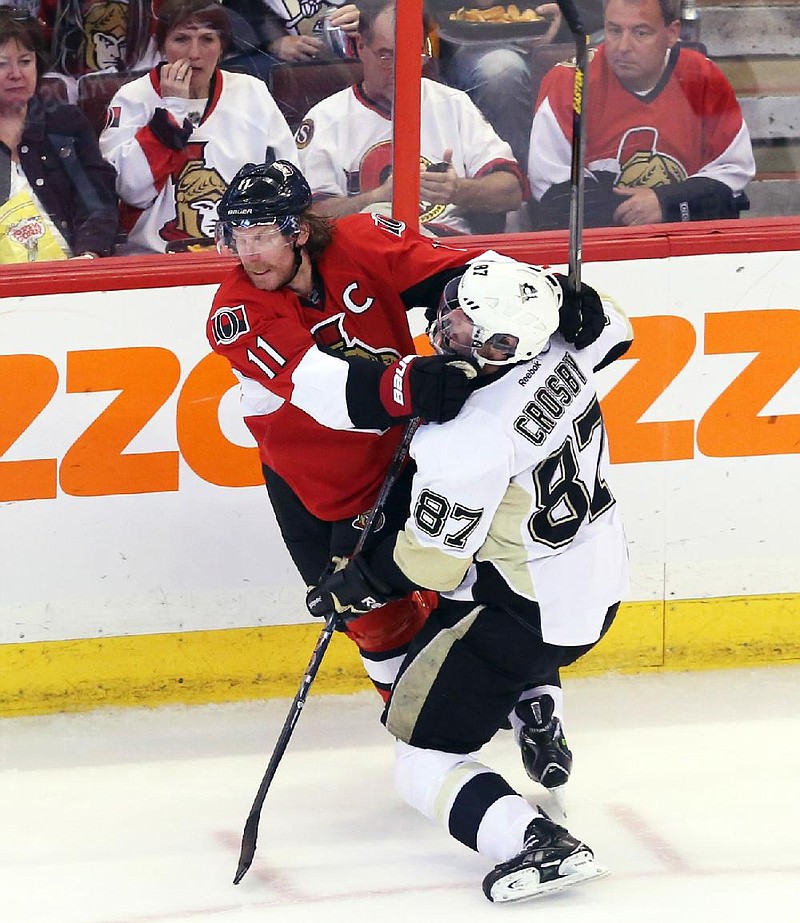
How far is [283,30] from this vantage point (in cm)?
298

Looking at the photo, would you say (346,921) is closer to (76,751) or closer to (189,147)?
(76,751)

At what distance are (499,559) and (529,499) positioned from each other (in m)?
0.12

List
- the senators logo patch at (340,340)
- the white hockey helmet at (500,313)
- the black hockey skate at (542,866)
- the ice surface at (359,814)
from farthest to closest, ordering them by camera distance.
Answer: the senators logo patch at (340,340)
the ice surface at (359,814)
the black hockey skate at (542,866)
the white hockey helmet at (500,313)

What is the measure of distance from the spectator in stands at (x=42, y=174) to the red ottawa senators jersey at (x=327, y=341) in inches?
22.8

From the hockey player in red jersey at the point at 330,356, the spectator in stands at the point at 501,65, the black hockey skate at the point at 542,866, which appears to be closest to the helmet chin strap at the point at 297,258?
the hockey player in red jersey at the point at 330,356

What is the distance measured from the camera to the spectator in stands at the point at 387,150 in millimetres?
3059

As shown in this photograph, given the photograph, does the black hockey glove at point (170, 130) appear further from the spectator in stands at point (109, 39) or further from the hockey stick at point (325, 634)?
the hockey stick at point (325, 634)

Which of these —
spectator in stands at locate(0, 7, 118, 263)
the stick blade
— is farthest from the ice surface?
spectator in stands at locate(0, 7, 118, 263)

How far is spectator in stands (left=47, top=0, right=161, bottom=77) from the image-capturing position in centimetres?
292

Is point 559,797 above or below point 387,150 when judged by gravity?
below

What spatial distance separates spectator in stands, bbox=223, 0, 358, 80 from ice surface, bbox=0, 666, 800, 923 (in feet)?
4.66

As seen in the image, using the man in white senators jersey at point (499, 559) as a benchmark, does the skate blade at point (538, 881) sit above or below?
below

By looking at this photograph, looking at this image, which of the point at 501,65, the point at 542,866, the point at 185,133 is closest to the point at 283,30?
the point at 185,133

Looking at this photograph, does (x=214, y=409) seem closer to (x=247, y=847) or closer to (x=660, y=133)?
(x=247, y=847)
